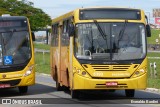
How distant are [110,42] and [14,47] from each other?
4.27m

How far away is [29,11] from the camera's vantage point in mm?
74812

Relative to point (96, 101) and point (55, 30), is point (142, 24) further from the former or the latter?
point (55, 30)

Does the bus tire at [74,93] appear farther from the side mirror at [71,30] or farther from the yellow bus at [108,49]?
the side mirror at [71,30]

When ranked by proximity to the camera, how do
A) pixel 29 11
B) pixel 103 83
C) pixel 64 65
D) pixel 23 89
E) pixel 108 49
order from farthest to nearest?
pixel 29 11, pixel 23 89, pixel 64 65, pixel 108 49, pixel 103 83

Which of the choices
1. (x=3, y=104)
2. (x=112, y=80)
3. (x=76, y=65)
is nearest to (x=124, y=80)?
(x=112, y=80)

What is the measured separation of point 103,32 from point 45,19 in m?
59.0

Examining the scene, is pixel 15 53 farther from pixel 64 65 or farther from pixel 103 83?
pixel 103 83

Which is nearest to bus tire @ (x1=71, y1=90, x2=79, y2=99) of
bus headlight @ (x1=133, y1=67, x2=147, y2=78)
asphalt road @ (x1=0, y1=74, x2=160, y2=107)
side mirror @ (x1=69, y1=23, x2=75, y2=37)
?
asphalt road @ (x1=0, y1=74, x2=160, y2=107)

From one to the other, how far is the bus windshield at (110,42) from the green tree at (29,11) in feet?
185

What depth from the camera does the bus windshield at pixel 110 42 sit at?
1675 cm

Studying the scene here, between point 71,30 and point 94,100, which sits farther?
point 94,100

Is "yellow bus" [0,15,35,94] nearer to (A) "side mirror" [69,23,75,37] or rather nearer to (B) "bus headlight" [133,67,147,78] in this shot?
(A) "side mirror" [69,23,75,37]

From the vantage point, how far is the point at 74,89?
16.9 meters

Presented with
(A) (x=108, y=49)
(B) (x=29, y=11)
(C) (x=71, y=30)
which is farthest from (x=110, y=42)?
(B) (x=29, y=11)
